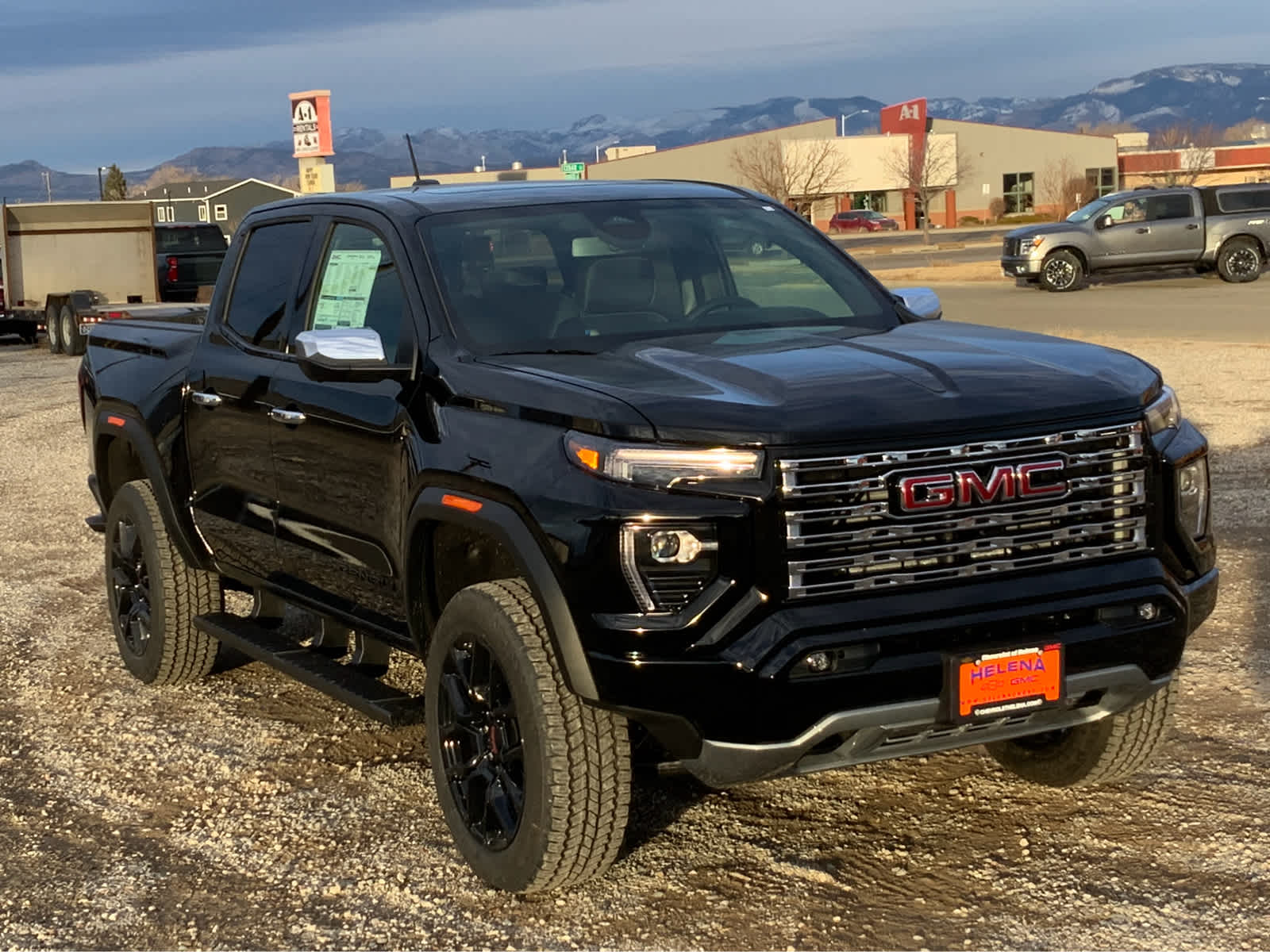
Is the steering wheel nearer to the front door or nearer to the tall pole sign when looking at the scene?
the front door

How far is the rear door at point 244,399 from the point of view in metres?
6.00

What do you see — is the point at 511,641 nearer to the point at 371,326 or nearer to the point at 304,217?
the point at 371,326

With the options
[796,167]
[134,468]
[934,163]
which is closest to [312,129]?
[796,167]

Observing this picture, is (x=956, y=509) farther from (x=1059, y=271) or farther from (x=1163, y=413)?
(x=1059, y=271)

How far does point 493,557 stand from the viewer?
16.1 feet

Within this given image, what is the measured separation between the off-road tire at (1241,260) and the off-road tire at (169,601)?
1118 inches

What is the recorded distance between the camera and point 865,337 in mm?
5074

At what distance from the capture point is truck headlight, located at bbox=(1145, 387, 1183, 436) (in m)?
4.46

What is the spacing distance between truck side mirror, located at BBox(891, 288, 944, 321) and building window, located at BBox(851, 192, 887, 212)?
96.8 metres

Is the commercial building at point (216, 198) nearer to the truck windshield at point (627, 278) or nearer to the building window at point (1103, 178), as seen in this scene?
the building window at point (1103, 178)

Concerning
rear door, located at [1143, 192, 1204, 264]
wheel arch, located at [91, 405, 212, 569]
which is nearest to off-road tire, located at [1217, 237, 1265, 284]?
rear door, located at [1143, 192, 1204, 264]

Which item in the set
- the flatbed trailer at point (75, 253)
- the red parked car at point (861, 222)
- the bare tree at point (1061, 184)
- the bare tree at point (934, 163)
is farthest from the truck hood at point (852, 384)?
the bare tree at point (934, 163)

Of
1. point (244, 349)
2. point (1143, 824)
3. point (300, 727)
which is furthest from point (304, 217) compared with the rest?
point (1143, 824)

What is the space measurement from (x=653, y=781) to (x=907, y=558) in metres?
1.72
